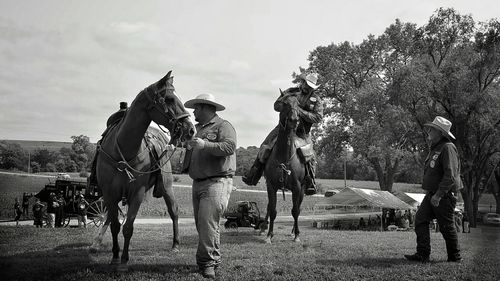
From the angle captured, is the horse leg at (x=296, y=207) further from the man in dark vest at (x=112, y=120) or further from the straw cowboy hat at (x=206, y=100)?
the straw cowboy hat at (x=206, y=100)

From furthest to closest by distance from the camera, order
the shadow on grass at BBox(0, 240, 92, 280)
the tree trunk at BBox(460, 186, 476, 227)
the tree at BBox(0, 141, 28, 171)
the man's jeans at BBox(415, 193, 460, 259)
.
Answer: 1. the tree trunk at BBox(460, 186, 476, 227)
2. the man's jeans at BBox(415, 193, 460, 259)
3. the shadow on grass at BBox(0, 240, 92, 280)
4. the tree at BBox(0, 141, 28, 171)

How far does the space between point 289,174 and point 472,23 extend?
2841cm

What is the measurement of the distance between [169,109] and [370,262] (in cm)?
459

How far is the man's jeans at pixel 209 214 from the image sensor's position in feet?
22.4

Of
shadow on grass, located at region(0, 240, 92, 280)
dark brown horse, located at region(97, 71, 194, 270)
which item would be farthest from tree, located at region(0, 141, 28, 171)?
dark brown horse, located at region(97, 71, 194, 270)

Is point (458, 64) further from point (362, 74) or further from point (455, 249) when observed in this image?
point (455, 249)

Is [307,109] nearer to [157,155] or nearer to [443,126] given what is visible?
[443,126]

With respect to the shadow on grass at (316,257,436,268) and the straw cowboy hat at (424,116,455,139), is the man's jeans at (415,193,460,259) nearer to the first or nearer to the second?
the shadow on grass at (316,257,436,268)

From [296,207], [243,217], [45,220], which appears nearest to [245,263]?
[296,207]

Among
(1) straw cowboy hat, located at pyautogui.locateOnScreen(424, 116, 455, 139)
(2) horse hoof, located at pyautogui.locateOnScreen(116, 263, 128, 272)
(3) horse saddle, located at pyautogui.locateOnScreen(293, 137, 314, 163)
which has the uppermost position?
(1) straw cowboy hat, located at pyautogui.locateOnScreen(424, 116, 455, 139)

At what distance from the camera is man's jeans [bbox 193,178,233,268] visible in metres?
6.81

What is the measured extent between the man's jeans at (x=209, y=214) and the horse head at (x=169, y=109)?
84 centimetres

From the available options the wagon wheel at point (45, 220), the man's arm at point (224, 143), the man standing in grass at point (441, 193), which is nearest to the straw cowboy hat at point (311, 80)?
the man standing in grass at point (441, 193)

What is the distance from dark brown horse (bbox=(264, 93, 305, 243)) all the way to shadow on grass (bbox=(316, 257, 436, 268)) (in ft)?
10.2
